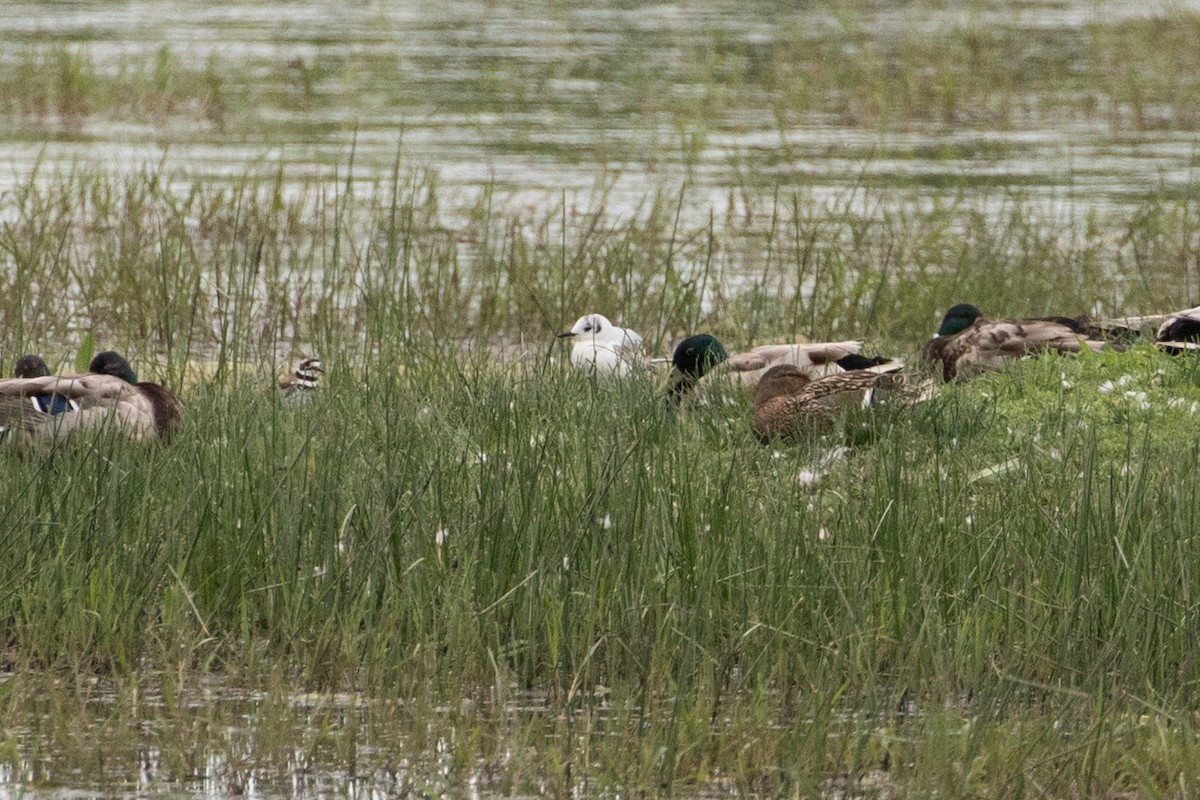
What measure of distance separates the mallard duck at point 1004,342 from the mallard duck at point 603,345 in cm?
134

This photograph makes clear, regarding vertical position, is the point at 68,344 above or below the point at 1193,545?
below

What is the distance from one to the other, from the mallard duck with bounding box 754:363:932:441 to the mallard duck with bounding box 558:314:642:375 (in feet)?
3.37

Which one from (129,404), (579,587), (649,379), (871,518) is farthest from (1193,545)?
(129,404)

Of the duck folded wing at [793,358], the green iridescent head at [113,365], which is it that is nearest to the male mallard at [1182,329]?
the duck folded wing at [793,358]

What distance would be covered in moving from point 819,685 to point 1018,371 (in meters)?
3.66

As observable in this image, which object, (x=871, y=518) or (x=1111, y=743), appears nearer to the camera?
(x=1111, y=743)

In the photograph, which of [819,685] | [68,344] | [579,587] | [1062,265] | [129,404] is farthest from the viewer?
[1062,265]

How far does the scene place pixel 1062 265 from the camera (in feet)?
36.7

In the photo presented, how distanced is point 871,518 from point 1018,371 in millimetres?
2665

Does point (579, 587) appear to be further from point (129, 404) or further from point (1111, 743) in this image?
point (129, 404)

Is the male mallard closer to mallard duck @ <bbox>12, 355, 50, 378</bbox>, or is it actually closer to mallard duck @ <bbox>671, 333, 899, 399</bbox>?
mallard duck @ <bbox>671, 333, 899, 399</bbox>

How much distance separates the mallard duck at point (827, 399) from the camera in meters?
6.56

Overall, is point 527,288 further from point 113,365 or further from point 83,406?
point 83,406

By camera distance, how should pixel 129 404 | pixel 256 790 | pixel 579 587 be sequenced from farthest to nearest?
pixel 129 404 → pixel 579 587 → pixel 256 790
